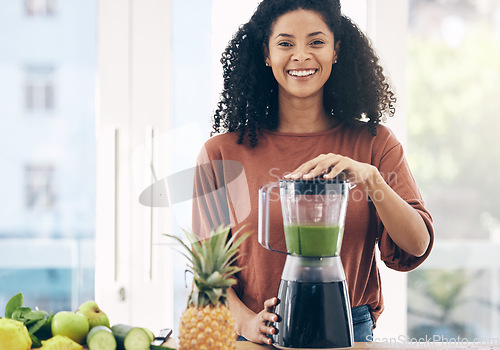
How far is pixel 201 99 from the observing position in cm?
213

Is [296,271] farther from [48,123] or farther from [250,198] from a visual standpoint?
[48,123]

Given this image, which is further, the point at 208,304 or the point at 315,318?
the point at 315,318

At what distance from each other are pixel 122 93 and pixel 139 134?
17 centimetres

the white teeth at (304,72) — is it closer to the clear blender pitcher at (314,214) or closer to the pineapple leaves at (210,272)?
the clear blender pitcher at (314,214)

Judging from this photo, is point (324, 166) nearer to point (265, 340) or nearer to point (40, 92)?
point (265, 340)

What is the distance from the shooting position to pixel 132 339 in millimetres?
979

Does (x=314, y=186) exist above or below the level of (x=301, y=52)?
below

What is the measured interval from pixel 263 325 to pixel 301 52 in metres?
0.69

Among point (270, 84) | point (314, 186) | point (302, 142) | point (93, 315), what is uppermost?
point (270, 84)

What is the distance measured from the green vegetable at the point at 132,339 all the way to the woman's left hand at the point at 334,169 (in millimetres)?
439

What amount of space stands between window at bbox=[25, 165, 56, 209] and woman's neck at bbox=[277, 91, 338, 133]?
104 centimetres

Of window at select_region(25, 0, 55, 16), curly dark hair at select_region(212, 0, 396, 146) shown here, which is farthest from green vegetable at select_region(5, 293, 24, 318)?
window at select_region(25, 0, 55, 16)

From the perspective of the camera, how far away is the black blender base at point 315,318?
1.10 meters

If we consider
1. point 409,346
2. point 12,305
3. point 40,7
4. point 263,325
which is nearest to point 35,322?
point 12,305
